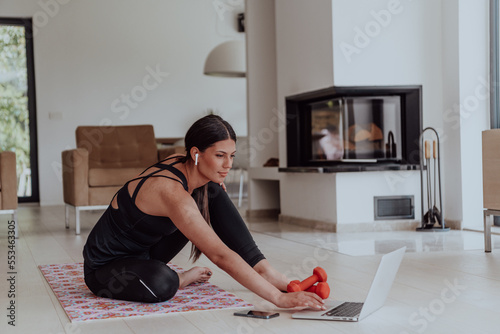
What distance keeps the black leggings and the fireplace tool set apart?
98.4 inches

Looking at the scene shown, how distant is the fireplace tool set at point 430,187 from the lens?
4770 mm

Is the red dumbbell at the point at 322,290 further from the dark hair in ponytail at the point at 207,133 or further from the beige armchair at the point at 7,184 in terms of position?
the beige armchair at the point at 7,184

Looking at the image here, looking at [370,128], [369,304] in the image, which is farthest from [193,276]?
[370,128]

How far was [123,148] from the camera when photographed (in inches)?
242

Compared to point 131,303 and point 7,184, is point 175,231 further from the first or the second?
point 7,184

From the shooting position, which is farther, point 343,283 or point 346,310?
point 343,283

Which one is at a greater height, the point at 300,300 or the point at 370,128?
the point at 370,128

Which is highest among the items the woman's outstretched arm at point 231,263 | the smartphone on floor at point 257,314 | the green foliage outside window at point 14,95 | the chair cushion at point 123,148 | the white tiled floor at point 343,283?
the green foliage outside window at point 14,95

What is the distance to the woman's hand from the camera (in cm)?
208

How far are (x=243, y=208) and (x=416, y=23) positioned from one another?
10.6 ft

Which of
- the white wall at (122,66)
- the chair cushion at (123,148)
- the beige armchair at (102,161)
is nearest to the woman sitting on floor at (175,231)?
the beige armchair at (102,161)

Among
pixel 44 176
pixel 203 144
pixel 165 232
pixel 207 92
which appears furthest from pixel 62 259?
pixel 207 92

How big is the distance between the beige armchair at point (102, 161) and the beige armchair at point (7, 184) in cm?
51

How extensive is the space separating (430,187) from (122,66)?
16.9 feet
